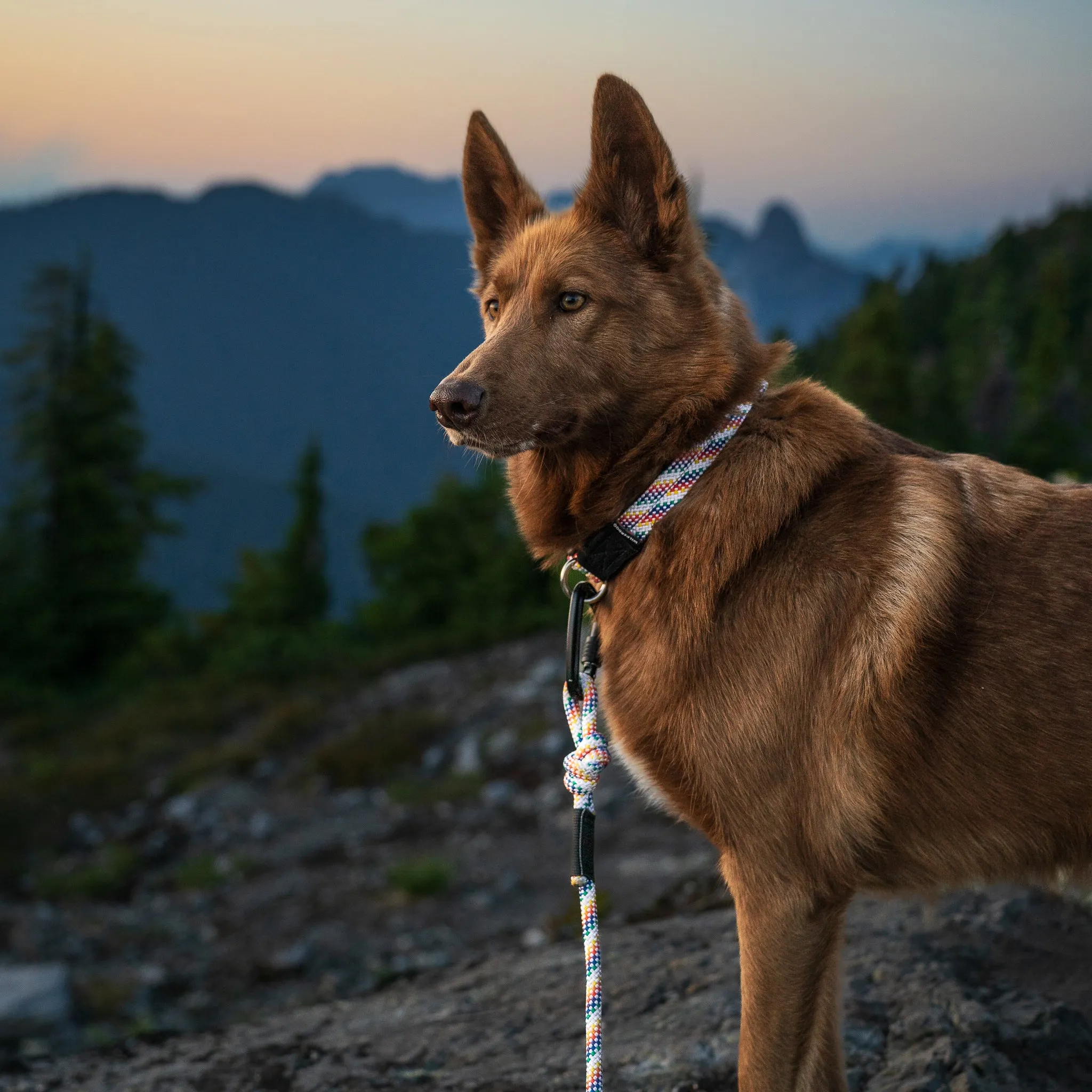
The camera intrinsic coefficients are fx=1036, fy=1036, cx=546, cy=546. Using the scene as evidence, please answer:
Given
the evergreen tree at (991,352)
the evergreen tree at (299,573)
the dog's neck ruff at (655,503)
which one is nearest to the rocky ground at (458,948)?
the dog's neck ruff at (655,503)

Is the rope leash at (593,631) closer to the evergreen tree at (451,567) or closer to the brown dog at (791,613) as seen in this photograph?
the brown dog at (791,613)

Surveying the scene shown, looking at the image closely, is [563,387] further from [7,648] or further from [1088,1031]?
[7,648]

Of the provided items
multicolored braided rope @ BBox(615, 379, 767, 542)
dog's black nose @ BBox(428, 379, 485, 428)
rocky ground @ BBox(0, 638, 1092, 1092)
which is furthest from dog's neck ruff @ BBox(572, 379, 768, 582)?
rocky ground @ BBox(0, 638, 1092, 1092)

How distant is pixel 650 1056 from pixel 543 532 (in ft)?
6.69

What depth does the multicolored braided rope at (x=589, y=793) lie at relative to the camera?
9.96ft

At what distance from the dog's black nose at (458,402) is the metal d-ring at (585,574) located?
589 millimetres

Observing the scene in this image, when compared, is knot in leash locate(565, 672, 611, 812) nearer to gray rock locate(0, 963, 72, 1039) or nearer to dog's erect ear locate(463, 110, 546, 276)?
dog's erect ear locate(463, 110, 546, 276)

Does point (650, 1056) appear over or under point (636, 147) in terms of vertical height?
under

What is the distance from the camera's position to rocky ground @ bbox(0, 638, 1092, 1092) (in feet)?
13.0

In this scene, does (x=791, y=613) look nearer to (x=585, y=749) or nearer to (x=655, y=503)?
(x=655, y=503)

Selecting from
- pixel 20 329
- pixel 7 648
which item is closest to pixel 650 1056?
pixel 7 648

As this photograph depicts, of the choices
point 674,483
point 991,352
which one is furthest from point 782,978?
point 991,352

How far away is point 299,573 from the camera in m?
44.8

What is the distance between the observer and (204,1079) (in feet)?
13.9
